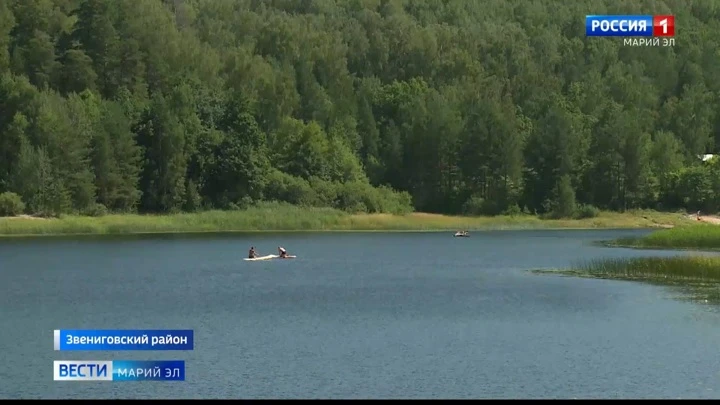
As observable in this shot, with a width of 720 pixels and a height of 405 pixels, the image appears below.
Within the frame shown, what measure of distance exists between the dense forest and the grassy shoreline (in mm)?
2054

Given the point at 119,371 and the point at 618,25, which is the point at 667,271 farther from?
the point at 618,25

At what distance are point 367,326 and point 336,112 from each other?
328 ft

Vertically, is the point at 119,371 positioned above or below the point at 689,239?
below

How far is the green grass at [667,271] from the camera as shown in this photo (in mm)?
55594

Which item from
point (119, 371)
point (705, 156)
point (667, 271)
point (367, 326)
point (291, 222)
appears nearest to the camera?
point (119, 371)

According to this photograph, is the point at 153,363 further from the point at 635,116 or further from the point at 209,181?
the point at 635,116

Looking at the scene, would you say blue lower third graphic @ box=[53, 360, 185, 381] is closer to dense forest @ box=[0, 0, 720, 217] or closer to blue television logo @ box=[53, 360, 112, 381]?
blue television logo @ box=[53, 360, 112, 381]

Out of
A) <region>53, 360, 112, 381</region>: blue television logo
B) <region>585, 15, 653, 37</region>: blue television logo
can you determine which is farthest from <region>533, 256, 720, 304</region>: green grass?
<region>585, 15, 653, 37</region>: blue television logo

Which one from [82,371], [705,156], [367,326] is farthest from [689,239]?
[705,156]

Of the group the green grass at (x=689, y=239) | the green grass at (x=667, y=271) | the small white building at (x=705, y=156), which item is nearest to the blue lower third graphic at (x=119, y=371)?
the green grass at (x=667, y=271)

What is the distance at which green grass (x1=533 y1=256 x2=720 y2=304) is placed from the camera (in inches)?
2189

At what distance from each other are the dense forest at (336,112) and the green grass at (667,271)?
55.4 metres

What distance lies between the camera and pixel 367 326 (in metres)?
44.1

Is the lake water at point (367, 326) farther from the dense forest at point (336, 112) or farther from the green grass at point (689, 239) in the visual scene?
the dense forest at point (336, 112)
